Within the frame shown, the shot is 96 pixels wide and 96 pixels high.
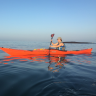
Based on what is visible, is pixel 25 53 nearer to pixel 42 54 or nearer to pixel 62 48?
pixel 42 54

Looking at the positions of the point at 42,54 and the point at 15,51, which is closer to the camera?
the point at 15,51

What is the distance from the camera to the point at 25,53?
9438 millimetres

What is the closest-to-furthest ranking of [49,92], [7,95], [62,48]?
[7,95]
[49,92]
[62,48]

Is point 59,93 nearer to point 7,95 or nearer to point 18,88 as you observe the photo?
point 18,88

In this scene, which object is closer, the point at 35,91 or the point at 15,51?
the point at 35,91

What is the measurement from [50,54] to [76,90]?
25.1 ft

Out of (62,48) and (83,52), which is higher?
(62,48)

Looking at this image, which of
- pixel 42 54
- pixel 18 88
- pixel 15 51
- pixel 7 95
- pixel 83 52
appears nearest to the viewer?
pixel 7 95

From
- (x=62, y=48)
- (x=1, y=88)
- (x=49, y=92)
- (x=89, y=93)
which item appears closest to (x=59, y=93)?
(x=49, y=92)

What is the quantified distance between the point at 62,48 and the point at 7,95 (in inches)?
361

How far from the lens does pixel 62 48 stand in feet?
35.7

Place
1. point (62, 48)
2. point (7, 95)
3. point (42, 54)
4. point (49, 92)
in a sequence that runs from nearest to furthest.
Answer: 1. point (7, 95)
2. point (49, 92)
3. point (42, 54)
4. point (62, 48)

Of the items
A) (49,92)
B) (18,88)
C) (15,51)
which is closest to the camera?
(49,92)

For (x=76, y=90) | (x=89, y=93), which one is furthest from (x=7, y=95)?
(x=89, y=93)
